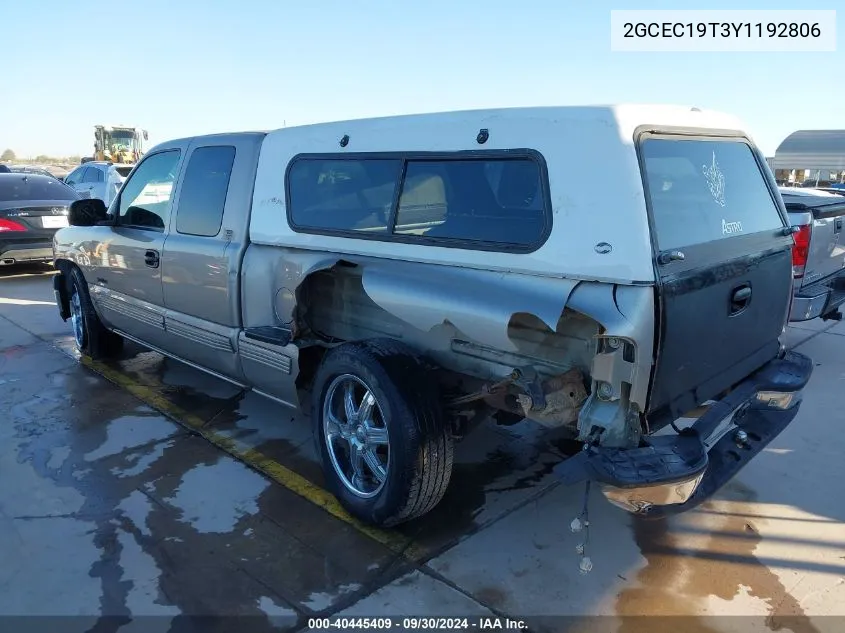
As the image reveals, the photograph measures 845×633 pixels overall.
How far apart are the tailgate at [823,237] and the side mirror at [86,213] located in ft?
18.3

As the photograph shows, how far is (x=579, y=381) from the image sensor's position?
110 inches

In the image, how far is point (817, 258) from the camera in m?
5.38

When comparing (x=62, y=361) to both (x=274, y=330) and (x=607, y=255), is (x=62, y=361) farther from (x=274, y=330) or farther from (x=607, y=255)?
(x=607, y=255)

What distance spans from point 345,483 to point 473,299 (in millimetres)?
1330

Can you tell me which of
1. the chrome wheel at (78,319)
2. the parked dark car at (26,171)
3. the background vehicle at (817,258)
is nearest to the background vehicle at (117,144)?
the parked dark car at (26,171)

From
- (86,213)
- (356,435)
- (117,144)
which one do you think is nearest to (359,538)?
(356,435)

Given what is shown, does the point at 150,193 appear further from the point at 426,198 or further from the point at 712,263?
the point at 712,263

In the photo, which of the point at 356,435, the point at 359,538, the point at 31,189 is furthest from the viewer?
the point at 31,189

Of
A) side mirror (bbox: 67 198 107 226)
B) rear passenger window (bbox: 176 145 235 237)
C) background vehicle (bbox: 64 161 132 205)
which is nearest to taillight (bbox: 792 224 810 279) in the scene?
rear passenger window (bbox: 176 145 235 237)

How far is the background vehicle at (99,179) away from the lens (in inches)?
588

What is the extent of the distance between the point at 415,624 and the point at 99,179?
15.9 metres

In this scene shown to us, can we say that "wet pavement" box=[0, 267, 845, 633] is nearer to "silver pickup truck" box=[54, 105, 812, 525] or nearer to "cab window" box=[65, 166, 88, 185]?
"silver pickup truck" box=[54, 105, 812, 525]

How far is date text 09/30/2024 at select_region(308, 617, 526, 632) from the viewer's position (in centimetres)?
260

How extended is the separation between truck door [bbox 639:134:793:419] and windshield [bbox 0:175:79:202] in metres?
9.94
